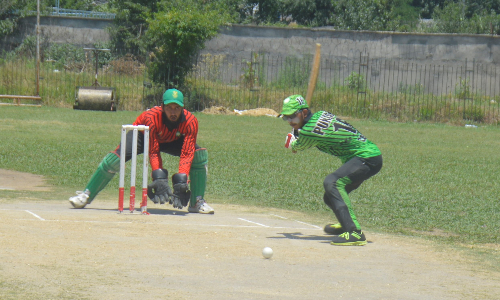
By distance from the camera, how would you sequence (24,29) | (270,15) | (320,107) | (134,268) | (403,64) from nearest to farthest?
(134,268), (320,107), (403,64), (24,29), (270,15)

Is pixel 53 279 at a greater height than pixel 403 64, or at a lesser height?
lesser

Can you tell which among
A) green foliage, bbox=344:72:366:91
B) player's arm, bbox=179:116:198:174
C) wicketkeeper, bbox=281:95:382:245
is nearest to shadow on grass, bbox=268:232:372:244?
wicketkeeper, bbox=281:95:382:245

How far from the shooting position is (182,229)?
7730mm

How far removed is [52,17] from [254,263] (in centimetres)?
3259

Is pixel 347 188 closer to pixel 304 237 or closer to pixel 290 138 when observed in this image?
pixel 304 237

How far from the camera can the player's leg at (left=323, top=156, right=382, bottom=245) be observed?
741 centimetres

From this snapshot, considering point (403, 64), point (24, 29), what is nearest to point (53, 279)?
point (403, 64)

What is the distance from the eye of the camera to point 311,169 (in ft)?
48.7

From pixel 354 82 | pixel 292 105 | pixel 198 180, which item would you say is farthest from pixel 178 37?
pixel 292 105

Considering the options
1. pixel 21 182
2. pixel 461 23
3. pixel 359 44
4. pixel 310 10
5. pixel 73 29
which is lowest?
pixel 21 182

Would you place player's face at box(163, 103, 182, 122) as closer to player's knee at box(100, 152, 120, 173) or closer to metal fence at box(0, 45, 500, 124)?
player's knee at box(100, 152, 120, 173)

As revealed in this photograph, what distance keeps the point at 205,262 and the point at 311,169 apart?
8.89 m

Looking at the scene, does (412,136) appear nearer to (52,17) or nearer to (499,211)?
(499,211)

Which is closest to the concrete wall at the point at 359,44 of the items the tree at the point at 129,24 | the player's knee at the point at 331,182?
the tree at the point at 129,24
